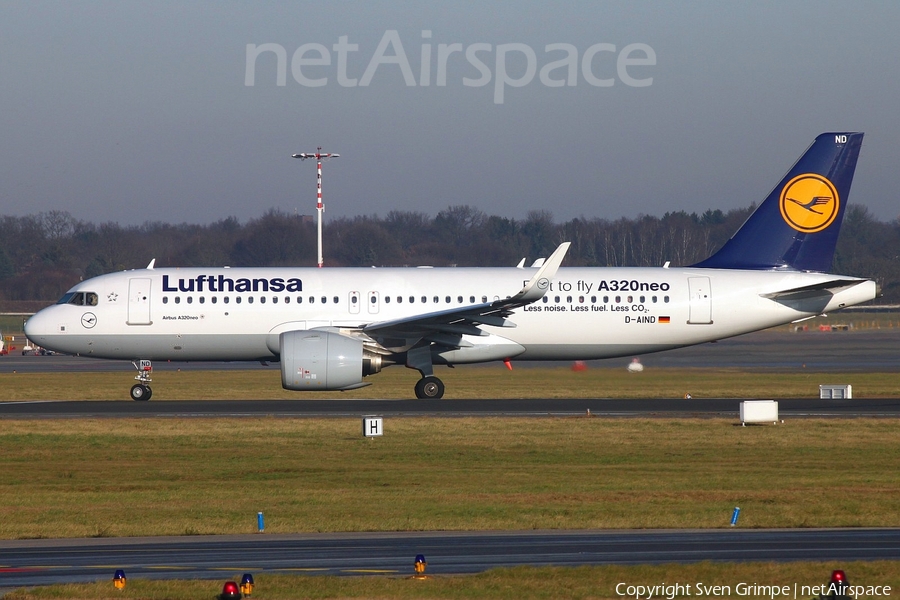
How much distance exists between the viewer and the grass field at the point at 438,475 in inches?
603

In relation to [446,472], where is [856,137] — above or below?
above

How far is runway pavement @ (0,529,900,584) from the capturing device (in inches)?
463

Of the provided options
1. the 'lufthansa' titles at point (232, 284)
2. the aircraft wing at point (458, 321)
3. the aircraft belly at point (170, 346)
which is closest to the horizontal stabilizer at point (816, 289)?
the aircraft wing at point (458, 321)

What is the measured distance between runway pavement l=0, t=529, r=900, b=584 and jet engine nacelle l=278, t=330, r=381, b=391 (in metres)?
14.6

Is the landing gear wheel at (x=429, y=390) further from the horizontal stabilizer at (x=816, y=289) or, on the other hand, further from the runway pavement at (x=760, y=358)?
the runway pavement at (x=760, y=358)

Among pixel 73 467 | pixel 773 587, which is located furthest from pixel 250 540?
pixel 73 467

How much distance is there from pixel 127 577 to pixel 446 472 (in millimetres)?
8851

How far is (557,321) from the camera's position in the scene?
3231 centimetres

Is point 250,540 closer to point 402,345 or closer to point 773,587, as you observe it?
point 773,587

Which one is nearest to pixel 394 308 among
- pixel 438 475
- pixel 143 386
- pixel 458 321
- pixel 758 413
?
pixel 458 321

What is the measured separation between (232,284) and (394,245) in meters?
84.8

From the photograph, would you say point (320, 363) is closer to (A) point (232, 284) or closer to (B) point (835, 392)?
(A) point (232, 284)

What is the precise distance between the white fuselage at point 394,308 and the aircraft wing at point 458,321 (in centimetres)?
93

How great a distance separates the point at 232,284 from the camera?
106 feet
